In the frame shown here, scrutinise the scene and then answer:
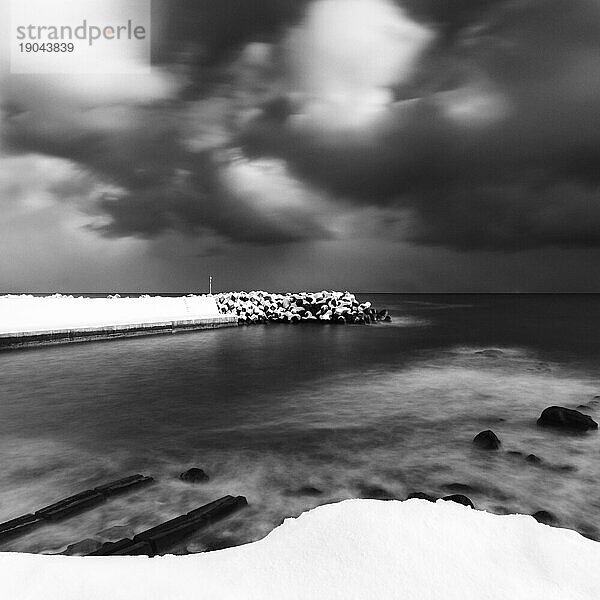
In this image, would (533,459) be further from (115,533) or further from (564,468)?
(115,533)

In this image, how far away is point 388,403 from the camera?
9086 mm

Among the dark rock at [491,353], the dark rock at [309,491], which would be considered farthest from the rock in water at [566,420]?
the dark rock at [491,353]

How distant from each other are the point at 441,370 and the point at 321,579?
39.9 feet

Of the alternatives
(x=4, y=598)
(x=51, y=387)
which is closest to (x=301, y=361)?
(x=51, y=387)

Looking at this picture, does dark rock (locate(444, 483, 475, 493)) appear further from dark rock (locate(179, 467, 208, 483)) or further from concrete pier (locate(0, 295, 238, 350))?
concrete pier (locate(0, 295, 238, 350))

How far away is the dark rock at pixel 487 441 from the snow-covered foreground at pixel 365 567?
12.1 ft

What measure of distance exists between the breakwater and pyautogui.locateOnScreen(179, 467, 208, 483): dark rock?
1014 inches

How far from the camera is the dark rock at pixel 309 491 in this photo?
4.64 metres

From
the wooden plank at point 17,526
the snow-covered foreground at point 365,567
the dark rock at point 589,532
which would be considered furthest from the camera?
the dark rock at point 589,532

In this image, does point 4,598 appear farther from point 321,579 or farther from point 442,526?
point 442,526

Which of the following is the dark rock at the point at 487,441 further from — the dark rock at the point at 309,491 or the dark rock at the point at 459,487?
the dark rock at the point at 309,491

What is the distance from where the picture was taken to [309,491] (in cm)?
471

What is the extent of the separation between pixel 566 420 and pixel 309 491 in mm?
4756

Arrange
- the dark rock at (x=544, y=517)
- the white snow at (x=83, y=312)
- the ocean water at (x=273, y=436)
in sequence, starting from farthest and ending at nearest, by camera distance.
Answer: the white snow at (x=83, y=312)
the ocean water at (x=273, y=436)
the dark rock at (x=544, y=517)
